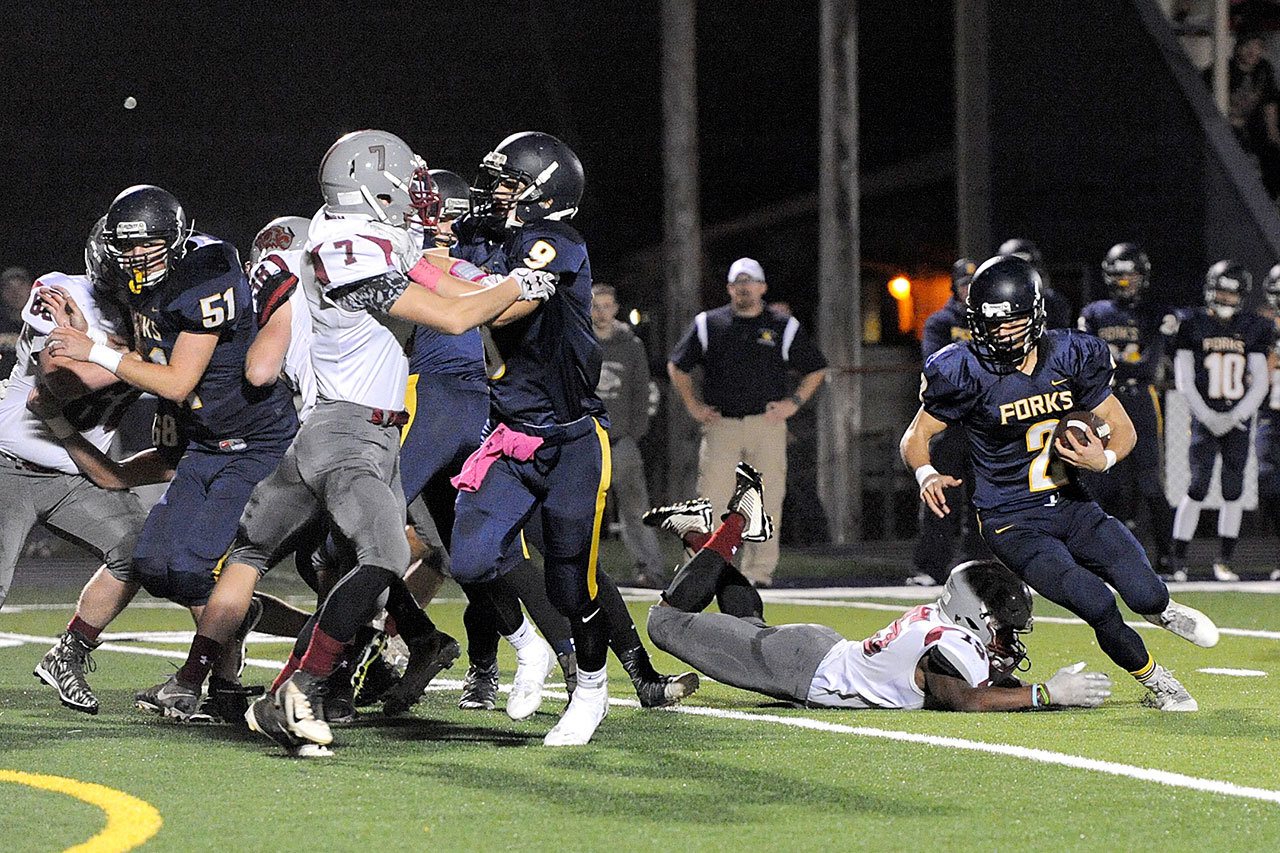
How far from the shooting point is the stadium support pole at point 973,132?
59.7ft

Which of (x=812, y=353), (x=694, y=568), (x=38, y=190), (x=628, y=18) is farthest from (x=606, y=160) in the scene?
(x=694, y=568)

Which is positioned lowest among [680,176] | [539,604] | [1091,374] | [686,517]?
[539,604]

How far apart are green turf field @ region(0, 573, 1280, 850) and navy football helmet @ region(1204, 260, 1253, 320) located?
18.1 ft

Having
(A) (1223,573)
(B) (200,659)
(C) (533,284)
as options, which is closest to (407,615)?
(B) (200,659)

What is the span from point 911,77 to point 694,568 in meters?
14.0

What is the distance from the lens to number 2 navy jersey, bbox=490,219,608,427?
6.47 m

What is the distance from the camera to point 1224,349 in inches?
516

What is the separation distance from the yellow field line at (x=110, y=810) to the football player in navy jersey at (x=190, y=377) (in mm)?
1189

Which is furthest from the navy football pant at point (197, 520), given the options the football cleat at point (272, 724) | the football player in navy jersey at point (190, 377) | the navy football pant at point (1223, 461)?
the navy football pant at point (1223, 461)

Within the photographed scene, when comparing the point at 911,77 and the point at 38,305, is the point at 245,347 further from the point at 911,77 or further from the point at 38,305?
the point at 911,77

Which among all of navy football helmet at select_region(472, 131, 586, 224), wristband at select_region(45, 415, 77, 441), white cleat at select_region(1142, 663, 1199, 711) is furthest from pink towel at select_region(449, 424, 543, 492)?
white cleat at select_region(1142, 663, 1199, 711)

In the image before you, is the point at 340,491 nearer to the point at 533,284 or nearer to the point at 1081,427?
the point at 533,284

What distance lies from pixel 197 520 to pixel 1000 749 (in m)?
2.79

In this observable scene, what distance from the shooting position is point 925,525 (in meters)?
12.4
